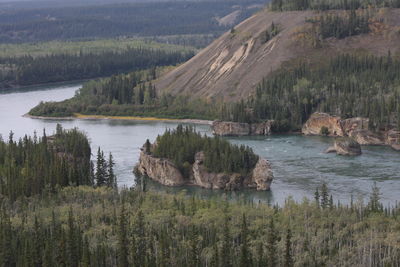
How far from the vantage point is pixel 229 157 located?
126 metres

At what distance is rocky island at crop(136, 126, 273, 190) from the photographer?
407ft

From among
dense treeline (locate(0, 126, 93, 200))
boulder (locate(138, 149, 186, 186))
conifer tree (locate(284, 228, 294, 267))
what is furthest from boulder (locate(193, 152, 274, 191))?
conifer tree (locate(284, 228, 294, 267))

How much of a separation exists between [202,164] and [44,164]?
57.6ft

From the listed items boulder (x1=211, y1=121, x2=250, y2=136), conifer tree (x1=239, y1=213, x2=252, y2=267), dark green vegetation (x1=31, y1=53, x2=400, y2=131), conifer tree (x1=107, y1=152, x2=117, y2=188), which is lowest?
conifer tree (x1=239, y1=213, x2=252, y2=267)

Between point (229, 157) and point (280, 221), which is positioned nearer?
point (280, 221)

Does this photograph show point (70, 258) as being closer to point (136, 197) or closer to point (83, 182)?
point (136, 197)

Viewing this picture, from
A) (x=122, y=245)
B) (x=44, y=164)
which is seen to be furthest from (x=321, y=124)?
(x=122, y=245)

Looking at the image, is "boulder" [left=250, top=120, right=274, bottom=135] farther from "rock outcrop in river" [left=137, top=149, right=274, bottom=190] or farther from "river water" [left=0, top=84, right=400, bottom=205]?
"rock outcrop in river" [left=137, top=149, right=274, bottom=190]

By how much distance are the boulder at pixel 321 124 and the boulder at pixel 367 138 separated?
5827 millimetres

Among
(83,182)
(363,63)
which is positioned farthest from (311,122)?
(83,182)

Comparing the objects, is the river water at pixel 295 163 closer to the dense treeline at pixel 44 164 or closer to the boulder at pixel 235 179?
the boulder at pixel 235 179

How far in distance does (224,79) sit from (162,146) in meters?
62.7

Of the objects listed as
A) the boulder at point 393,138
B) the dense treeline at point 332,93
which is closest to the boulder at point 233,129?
the dense treeline at point 332,93

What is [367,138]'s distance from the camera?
149875mm
